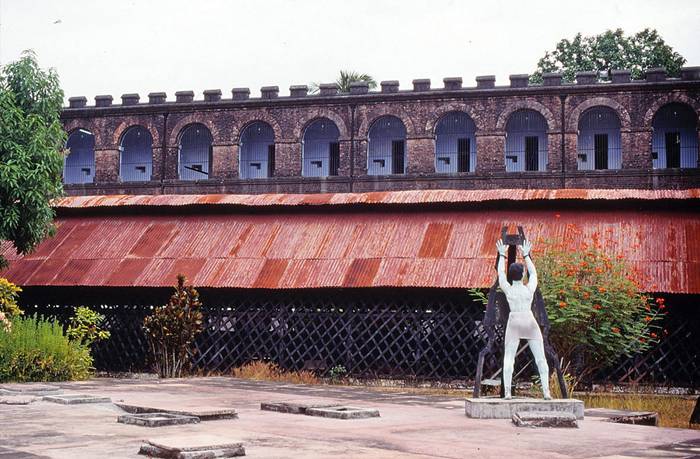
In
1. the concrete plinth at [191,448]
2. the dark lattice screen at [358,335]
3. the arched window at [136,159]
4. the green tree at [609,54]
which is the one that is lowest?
the concrete plinth at [191,448]

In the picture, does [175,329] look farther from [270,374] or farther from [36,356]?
[36,356]

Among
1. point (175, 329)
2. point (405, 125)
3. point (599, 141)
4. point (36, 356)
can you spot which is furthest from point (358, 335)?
point (599, 141)

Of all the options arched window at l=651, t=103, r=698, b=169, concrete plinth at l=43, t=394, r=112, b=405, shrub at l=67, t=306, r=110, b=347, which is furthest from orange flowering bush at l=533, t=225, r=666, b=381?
arched window at l=651, t=103, r=698, b=169

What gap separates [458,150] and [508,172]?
11.3 feet

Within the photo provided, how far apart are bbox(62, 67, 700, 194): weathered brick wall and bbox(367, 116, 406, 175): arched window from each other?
1.20 m

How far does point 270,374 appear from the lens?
798 inches

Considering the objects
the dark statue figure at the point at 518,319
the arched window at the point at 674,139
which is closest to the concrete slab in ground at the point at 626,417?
the dark statue figure at the point at 518,319

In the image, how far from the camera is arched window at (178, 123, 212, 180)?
40.1 meters

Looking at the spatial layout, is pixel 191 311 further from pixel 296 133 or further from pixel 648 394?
pixel 296 133

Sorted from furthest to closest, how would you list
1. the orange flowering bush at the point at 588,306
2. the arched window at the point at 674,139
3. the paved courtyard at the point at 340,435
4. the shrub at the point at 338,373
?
the arched window at the point at 674,139 → the shrub at the point at 338,373 → the orange flowering bush at the point at 588,306 → the paved courtyard at the point at 340,435

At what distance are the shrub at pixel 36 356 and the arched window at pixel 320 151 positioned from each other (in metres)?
22.4

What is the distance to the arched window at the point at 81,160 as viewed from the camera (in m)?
43.5

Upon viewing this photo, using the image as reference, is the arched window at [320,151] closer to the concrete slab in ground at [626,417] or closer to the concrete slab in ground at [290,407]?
the concrete slab in ground at [626,417]

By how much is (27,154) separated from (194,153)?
820 inches
